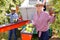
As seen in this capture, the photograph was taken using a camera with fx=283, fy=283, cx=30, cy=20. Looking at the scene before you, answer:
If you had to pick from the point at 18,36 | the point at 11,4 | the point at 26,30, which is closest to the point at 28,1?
the point at 11,4

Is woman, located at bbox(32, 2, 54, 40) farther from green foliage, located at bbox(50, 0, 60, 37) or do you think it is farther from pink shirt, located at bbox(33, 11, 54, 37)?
green foliage, located at bbox(50, 0, 60, 37)

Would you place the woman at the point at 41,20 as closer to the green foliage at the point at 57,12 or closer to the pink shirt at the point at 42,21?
the pink shirt at the point at 42,21

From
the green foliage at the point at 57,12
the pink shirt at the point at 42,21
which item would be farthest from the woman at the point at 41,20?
the green foliage at the point at 57,12

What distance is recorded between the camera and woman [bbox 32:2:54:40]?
7379 mm

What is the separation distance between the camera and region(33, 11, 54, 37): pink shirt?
737 centimetres

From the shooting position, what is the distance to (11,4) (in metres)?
11.8

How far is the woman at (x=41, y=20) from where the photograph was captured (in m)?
7.38

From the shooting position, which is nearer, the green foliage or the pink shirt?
the green foliage

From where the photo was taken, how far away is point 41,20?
748cm

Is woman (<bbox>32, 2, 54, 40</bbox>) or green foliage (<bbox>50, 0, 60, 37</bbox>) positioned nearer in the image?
green foliage (<bbox>50, 0, 60, 37</bbox>)

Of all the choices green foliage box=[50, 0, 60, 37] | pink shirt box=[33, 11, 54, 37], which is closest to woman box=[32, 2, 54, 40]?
pink shirt box=[33, 11, 54, 37]

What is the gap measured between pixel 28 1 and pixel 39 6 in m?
4.49

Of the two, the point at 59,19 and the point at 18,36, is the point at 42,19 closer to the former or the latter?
the point at 59,19

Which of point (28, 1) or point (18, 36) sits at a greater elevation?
point (28, 1)
